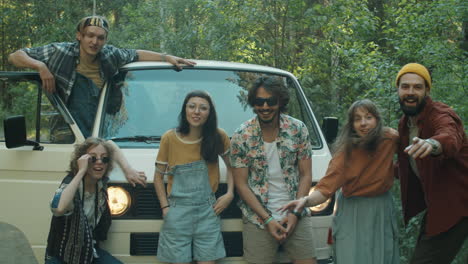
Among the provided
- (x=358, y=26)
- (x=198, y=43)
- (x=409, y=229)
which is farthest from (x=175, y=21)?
(x=409, y=229)

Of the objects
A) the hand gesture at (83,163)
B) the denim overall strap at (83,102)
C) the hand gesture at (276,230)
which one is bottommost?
the hand gesture at (276,230)

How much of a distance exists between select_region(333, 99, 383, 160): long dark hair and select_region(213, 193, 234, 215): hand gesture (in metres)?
0.81

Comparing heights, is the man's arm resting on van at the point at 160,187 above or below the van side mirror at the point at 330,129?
below

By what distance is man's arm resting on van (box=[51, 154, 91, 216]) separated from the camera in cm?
415

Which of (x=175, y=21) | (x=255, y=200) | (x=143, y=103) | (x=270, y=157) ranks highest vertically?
(x=175, y=21)

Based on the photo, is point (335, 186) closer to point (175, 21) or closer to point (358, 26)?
point (358, 26)

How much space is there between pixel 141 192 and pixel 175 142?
44cm

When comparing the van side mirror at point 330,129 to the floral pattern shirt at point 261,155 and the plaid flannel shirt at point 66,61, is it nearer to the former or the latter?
the floral pattern shirt at point 261,155

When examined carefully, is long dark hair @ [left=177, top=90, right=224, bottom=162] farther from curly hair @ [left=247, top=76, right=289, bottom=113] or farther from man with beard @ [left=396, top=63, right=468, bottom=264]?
man with beard @ [left=396, top=63, right=468, bottom=264]

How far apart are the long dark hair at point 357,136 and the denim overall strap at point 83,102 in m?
2.09

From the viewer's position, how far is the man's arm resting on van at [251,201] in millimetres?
4289

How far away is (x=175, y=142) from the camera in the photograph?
14.7ft

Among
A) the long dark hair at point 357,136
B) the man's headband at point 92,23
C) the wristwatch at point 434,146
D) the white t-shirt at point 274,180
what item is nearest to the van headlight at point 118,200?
the white t-shirt at point 274,180

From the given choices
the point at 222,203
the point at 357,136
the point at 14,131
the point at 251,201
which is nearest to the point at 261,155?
the point at 251,201
